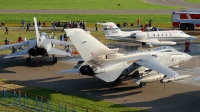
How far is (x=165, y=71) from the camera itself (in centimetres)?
2928

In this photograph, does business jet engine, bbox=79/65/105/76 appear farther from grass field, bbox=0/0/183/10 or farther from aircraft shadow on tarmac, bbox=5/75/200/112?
grass field, bbox=0/0/183/10

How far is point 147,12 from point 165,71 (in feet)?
230

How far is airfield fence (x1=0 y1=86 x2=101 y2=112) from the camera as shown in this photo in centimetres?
2683

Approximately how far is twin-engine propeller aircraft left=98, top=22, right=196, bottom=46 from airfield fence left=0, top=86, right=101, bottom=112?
82.7 ft

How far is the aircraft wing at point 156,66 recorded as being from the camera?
29.0m

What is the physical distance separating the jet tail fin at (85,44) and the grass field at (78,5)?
74973mm

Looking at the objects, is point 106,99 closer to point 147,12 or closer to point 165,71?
point 165,71

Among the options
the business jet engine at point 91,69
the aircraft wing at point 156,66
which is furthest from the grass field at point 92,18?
the business jet engine at point 91,69

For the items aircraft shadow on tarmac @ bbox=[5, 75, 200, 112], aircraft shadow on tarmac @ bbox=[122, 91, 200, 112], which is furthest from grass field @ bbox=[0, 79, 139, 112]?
aircraft shadow on tarmac @ bbox=[122, 91, 200, 112]

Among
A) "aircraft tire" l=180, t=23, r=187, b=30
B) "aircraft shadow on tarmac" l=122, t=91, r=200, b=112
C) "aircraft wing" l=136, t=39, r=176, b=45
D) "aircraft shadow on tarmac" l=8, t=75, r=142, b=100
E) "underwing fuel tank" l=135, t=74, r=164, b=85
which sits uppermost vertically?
"aircraft tire" l=180, t=23, r=187, b=30

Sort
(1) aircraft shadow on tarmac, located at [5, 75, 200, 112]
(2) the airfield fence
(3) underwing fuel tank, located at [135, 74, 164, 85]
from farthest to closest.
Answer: (3) underwing fuel tank, located at [135, 74, 164, 85], (1) aircraft shadow on tarmac, located at [5, 75, 200, 112], (2) the airfield fence

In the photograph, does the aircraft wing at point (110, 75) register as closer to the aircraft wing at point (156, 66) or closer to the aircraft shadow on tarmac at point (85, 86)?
the aircraft shadow on tarmac at point (85, 86)

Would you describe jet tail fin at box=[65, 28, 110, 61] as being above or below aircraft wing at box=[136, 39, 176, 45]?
above

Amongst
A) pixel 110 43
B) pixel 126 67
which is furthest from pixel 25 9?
pixel 126 67
